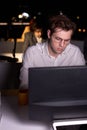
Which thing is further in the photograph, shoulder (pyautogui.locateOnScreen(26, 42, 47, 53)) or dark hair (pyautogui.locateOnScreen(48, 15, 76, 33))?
shoulder (pyautogui.locateOnScreen(26, 42, 47, 53))

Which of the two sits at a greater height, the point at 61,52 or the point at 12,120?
the point at 61,52

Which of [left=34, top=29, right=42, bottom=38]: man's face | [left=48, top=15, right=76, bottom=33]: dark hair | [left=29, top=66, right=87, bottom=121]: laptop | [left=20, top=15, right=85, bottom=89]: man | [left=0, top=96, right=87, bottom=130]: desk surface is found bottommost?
[left=0, top=96, right=87, bottom=130]: desk surface

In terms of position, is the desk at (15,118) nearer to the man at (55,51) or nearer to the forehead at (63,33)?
the man at (55,51)

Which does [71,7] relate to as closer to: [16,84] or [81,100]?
[16,84]

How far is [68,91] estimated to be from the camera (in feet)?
3.83

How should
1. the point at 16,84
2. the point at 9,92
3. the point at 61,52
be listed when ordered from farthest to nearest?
1. the point at 16,84
2. the point at 61,52
3. the point at 9,92

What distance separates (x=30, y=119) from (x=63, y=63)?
2.43 feet

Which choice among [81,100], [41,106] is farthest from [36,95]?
[81,100]

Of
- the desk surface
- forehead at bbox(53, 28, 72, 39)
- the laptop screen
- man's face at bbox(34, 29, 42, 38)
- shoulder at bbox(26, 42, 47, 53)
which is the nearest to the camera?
the laptop screen

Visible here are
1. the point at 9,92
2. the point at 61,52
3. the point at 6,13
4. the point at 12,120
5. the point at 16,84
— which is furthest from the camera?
the point at 6,13

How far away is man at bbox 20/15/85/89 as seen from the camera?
169 cm

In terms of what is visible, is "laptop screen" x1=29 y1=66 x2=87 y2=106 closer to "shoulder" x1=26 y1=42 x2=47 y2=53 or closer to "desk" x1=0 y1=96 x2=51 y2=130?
"desk" x1=0 y1=96 x2=51 y2=130

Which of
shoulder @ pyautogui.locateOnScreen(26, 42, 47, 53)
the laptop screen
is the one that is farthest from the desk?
shoulder @ pyautogui.locateOnScreen(26, 42, 47, 53)

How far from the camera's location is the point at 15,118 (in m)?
1.35
